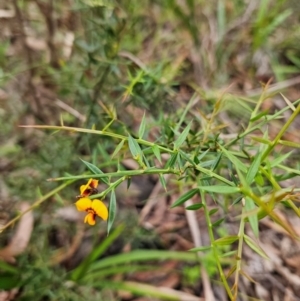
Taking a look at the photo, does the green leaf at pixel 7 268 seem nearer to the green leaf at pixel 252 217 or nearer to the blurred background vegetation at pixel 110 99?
the blurred background vegetation at pixel 110 99

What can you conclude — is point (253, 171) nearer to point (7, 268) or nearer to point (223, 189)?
point (223, 189)

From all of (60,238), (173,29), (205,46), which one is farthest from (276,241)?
(173,29)

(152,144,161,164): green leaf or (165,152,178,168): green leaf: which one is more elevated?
(152,144,161,164): green leaf

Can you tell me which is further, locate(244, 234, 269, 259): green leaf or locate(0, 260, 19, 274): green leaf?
locate(0, 260, 19, 274): green leaf

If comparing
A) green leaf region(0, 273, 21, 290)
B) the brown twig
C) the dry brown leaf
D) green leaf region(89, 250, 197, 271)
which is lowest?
green leaf region(89, 250, 197, 271)

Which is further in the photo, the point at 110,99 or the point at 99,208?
the point at 110,99

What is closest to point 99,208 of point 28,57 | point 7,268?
point 7,268

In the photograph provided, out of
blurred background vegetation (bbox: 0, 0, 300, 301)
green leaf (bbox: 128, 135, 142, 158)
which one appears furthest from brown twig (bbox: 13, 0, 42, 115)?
green leaf (bbox: 128, 135, 142, 158)

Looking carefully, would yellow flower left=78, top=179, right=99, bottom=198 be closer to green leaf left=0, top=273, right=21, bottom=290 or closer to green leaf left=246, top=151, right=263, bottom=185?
green leaf left=246, top=151, right=263, bottom=185
